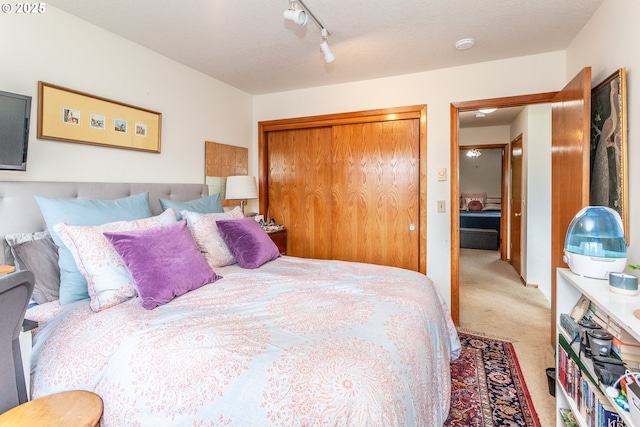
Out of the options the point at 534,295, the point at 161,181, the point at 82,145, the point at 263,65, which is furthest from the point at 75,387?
the point at 534,295

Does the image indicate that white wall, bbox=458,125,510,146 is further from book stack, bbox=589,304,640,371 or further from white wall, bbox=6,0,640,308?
book stack, bbox=589,304,640,371

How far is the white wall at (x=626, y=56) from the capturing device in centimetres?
156

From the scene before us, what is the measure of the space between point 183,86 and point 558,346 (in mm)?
3439

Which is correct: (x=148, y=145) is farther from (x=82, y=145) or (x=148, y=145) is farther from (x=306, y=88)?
(x=306, y=88)

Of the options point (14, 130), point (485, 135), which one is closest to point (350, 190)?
point (14, 130)

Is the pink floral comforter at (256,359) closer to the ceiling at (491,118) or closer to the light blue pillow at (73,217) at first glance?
the light blue pillow at (73,217)

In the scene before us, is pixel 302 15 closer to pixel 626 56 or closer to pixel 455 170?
pixel 626 56

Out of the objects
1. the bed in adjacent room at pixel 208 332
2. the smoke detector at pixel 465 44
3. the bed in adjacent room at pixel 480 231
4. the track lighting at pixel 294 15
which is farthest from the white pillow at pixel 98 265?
the bed in adjacent room at pixel 480 231

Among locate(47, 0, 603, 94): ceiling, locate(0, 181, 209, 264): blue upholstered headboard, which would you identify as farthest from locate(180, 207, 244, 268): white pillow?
locate(47, 0, 603, 94): ceiling

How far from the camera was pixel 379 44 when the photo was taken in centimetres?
248

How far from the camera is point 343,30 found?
2270 millimetres

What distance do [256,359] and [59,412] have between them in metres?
0.70

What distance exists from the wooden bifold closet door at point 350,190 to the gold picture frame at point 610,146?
141 cm

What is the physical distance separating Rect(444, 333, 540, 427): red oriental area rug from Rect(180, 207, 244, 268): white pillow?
173 centimetres
